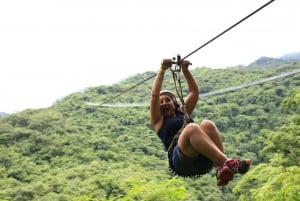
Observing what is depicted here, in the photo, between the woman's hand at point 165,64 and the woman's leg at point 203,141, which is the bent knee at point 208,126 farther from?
the woman's hand at point 165,64

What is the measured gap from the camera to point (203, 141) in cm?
221

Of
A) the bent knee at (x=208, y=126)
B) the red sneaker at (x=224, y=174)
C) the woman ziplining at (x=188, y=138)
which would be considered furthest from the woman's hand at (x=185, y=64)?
the red sneaker at (x=224, y=174)

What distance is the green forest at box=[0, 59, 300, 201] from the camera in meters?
11.3

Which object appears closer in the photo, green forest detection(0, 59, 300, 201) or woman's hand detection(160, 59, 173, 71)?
woman's hand detection(160, 59, 173, 71)

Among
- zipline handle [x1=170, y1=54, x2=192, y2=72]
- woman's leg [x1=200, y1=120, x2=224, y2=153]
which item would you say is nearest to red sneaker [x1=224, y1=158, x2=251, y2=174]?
woman's leg [x1=200, y1=120, x2=224, y2=153]

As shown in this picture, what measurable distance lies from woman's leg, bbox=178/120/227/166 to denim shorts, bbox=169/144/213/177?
0.09 m

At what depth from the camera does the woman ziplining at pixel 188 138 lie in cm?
220

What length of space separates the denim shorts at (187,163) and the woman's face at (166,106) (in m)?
0.23

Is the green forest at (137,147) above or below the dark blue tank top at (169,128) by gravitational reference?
below

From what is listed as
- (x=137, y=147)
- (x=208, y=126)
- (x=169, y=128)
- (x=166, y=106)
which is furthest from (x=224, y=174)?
(x=137, y=147)

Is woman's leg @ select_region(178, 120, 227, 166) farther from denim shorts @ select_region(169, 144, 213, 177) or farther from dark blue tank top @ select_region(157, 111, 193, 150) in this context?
dark blue tank top @ select_region(157, 111, 193, 150)

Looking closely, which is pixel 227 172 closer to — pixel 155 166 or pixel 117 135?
pixel 155 166

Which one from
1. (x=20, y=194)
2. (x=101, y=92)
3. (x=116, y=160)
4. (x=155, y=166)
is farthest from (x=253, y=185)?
(x=101, y=92)

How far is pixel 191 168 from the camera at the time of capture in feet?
8.07
